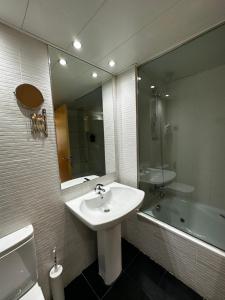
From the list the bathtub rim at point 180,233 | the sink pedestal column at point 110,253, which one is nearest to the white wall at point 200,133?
the bathtub rim at point 180,233

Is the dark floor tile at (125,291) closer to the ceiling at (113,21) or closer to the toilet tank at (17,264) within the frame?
the toilet tank at (17,264)

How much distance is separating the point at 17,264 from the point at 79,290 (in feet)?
2.43

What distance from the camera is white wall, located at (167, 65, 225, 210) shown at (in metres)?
1.70

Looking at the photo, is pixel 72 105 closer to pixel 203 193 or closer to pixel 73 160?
pixel 73 160

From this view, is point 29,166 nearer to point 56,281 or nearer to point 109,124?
point 56,281

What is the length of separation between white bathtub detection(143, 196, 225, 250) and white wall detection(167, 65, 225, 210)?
117 millimetres

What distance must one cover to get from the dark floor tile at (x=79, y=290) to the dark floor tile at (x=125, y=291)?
0.49 ft

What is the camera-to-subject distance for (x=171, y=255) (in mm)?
1373

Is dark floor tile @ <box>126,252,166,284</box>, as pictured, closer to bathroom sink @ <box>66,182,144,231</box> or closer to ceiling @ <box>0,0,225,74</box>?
bathroom sink @ <box>66,182,144,231</box>

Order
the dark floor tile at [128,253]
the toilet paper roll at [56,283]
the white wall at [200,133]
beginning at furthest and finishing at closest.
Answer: the white wall at [200,133], the dark floor tile at [128,253], the toilet paper roll at [56,283]

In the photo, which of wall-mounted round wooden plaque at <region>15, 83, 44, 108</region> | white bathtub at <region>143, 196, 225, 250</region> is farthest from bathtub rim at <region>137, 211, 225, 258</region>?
wall-mounted round wooden plaque at <region>15, 83, 44, 108</region>

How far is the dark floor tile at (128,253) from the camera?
1550mm

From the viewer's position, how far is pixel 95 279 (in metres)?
1.39

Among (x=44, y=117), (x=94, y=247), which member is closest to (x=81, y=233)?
(x=94, y=247)
